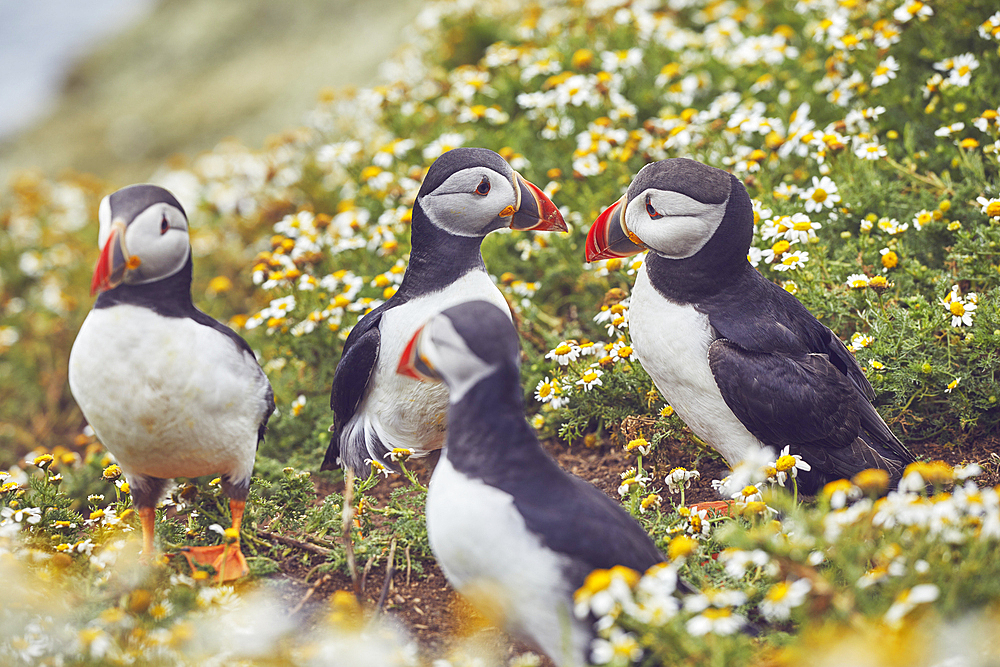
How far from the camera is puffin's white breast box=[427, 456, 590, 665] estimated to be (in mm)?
2359

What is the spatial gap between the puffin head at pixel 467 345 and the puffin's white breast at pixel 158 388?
93 centimetres

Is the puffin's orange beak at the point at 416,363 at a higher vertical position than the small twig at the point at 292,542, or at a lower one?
higher

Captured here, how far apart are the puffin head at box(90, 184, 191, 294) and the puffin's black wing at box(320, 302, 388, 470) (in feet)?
2.89

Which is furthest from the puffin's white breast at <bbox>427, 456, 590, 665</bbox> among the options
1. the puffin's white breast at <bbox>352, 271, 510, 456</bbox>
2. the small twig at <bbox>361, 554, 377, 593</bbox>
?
the puffin's white breast at <bbox>352, 271, 510, 456</bbox>

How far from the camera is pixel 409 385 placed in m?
3.48

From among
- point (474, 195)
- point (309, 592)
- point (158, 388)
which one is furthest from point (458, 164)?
point (309, 592)

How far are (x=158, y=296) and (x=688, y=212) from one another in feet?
6.74

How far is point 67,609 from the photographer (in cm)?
262

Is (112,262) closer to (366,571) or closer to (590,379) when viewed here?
(366,571)

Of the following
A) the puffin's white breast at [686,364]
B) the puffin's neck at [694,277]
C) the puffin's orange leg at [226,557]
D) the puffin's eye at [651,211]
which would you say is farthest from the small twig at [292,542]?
the puffin's eye at [651,211]

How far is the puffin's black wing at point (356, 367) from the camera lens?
357cm

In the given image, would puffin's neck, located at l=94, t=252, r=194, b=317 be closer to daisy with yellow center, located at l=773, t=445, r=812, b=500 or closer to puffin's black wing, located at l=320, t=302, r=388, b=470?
puffin's black wing, located at l=320, t=302, r=388, b=470

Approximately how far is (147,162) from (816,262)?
11.4 m

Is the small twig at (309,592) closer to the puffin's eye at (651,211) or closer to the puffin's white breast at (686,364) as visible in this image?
the puffin's white breast at (686,364)
